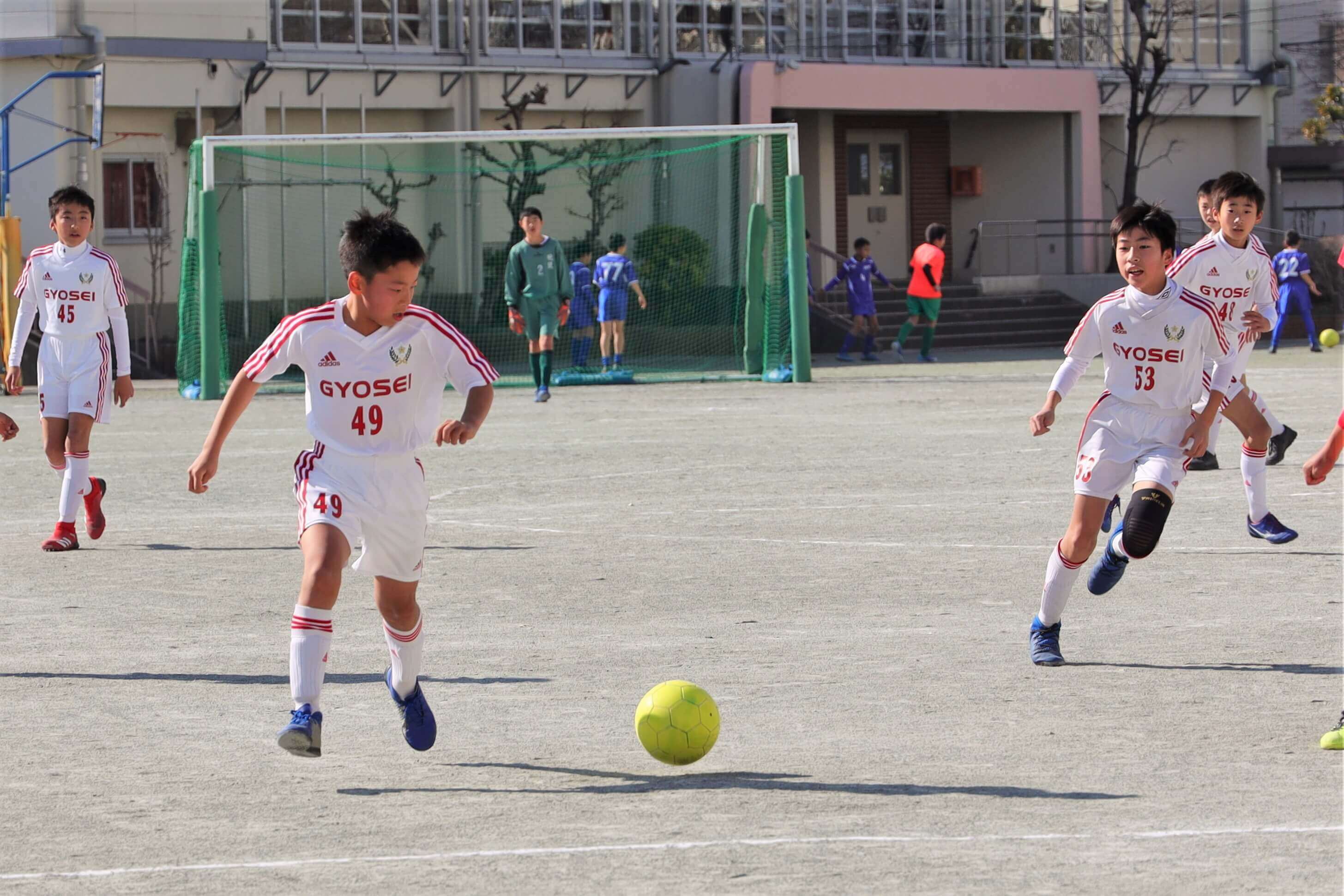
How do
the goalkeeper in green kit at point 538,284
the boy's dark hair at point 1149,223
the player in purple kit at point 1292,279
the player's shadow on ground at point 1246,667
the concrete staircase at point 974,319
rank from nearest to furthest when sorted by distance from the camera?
the player's shadow on ground at point 1246,667 → the boy's dark hair at point 1149,223 → the goalkeeper in green kit at point 538,284 → the player in purple kit at point 1292,279 → the concrete staircase at point 974,319

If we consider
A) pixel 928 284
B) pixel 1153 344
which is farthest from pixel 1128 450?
pixel 928 284

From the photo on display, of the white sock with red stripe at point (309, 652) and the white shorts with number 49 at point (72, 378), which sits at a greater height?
the white shorts with number 49 at point (72, 378)

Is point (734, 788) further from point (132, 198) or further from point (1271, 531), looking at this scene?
point (132, 198)

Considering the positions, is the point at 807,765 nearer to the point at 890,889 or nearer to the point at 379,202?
the point at 890,889

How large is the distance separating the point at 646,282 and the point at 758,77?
18.2 feet

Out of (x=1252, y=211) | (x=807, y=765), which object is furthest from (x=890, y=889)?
(x=1252, y=211)

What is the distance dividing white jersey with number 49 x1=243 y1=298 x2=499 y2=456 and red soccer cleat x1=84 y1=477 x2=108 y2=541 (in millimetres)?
5163

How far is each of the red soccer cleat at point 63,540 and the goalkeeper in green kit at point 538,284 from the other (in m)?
9.50

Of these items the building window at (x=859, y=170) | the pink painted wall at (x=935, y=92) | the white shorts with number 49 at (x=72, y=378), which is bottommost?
the white shorts with number 49 at (x=72, y=378)

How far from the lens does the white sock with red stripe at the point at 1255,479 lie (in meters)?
10.2

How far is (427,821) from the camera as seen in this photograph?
5.10 meters

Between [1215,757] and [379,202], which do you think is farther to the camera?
[379,202]

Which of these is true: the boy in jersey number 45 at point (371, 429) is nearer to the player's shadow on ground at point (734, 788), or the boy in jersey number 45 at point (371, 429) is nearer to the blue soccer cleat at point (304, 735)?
the blue soccer cleat at point (304, 735)

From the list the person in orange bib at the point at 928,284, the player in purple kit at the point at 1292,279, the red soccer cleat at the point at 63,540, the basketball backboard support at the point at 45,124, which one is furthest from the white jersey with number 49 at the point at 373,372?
the player in purple kit at the point at 1292,279
